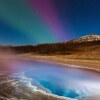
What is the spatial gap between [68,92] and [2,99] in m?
7.83

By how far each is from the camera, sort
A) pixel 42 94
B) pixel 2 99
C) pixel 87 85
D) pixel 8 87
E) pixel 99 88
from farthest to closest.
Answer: pixel 87 85, pixel 99 88, pixel 8 87, pixel 42 94, pixel 2 99

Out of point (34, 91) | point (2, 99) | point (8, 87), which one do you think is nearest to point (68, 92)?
point (34, 91)

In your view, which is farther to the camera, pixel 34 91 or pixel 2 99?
pixel 34 91

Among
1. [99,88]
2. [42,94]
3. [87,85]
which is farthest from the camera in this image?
[87,85]

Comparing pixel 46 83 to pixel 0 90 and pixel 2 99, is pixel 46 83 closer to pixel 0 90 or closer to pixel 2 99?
pixel 0 90

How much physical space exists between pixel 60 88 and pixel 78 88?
1841 mm

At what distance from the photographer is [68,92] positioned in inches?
1001

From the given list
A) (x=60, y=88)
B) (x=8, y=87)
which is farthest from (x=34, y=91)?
(x=60, y=88)

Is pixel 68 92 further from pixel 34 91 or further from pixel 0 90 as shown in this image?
pixel 0 90

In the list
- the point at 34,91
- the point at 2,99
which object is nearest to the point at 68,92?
the point at 34,91

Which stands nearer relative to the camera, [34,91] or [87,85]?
[34,91]

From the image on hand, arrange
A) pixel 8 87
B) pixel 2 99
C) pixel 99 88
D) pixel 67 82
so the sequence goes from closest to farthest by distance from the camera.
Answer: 1. pixel 2 99
2. pixel 8 87
3. pixel 99 88
4. pixel 67 82

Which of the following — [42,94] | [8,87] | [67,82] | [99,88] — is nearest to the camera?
[42,94]

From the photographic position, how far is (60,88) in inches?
1080
